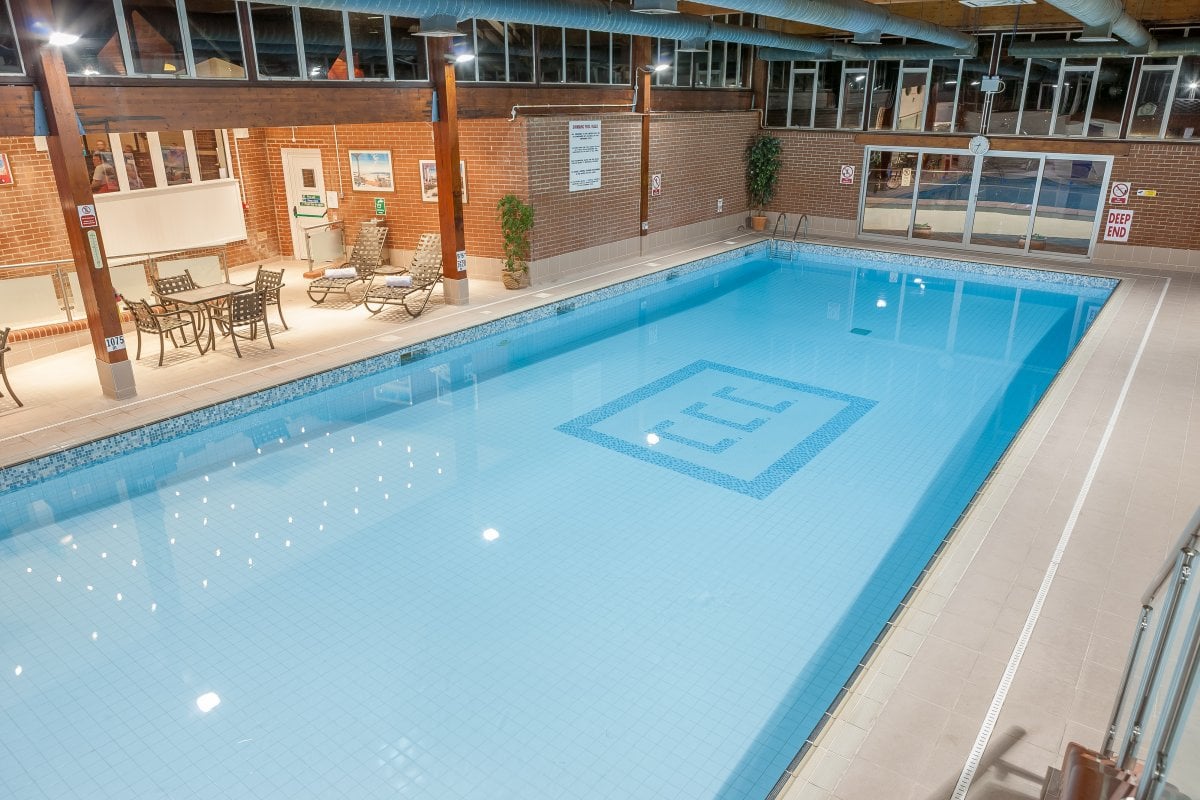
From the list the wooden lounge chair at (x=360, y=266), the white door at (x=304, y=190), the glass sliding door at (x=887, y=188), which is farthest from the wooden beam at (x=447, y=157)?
the glass sliding door at (x=887, y=188)

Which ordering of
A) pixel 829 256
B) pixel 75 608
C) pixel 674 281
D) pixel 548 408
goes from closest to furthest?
pixel 75 608
pixel 548 408
pixel 674 281
pixel 829 256

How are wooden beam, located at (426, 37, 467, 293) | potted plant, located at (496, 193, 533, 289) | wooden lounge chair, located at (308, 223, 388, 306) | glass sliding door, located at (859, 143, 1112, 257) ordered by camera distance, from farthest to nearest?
glass sliding door, located at (859, 143, 1112, 257), potted plant, located at (496, 193, 533, 289), wooden lounge chair, located at (308, 223, 388, 306), wooden beam, located at (426, 37, 467, 293)

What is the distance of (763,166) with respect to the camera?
54.5 feet

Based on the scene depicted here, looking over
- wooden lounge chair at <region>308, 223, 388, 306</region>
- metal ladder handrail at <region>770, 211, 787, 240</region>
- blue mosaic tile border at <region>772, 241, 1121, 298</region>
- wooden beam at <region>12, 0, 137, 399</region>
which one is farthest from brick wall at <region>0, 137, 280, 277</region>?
metal ladder handrail at <region>770, 211, 787, 240</region>

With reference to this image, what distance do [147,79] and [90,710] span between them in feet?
18.8

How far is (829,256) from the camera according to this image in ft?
51.0

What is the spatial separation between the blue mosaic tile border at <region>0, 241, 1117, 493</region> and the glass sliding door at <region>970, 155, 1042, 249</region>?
6.42ft

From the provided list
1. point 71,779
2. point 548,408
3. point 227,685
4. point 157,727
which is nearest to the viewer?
point 71,779

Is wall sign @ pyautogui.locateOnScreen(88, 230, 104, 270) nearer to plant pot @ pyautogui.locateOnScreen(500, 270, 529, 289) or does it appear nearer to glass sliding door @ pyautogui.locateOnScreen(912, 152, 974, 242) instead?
plant pot @ pyautogui.locateOnScreen(500, 270, 529, 289)

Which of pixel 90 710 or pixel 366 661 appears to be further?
pixel 366 661

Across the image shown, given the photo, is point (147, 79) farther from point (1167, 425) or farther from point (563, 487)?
point (1167, 425)

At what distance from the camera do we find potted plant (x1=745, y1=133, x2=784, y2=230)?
54.4 feet

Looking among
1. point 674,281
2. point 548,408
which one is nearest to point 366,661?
point 548,408

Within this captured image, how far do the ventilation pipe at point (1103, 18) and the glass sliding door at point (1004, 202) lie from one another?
410cm
